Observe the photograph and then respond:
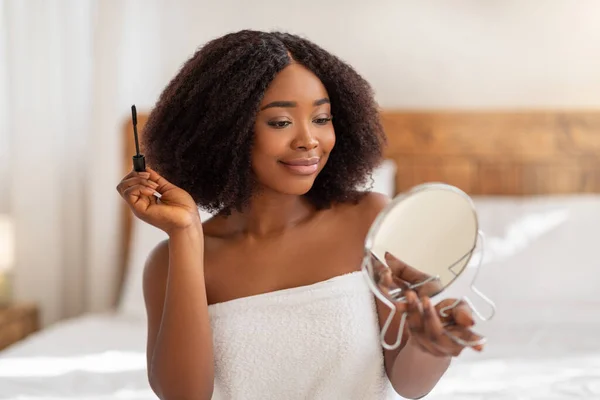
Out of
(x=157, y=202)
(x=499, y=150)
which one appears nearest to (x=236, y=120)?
(x=157, y=202)

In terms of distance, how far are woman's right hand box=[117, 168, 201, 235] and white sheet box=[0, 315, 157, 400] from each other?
839 millimetres

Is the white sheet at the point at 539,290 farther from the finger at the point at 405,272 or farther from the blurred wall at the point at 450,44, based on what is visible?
the finger at the point at 405,272

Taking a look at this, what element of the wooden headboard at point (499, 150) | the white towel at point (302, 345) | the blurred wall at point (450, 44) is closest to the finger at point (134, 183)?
the white towel at point (302, 345)

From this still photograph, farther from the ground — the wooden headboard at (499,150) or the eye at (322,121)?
the eye at (322,121)

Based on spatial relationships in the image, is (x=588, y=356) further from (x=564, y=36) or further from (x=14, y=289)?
(x=14, y=289)

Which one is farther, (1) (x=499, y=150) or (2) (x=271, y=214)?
(1) (x=499, y=150)

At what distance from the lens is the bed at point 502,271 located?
1953 millimetres

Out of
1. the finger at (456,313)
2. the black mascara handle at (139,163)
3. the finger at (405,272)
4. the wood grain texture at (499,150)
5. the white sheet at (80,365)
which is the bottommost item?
the white sheet at (80,365)

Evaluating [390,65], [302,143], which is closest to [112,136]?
[390,65]

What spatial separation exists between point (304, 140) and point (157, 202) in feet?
0.78

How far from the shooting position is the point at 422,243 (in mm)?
990

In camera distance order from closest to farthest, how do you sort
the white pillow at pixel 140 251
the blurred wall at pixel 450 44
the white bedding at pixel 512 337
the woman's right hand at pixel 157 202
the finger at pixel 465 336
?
the finger at pixel 465 336
the woman's right hand at pixel 157 202
the white bedding at pixel 512 337
the white pillow at pixel 140 251
the blurred wall at pixel 450 44

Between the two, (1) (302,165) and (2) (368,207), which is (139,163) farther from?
(2) (368,207)

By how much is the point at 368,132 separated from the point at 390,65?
172 cm
